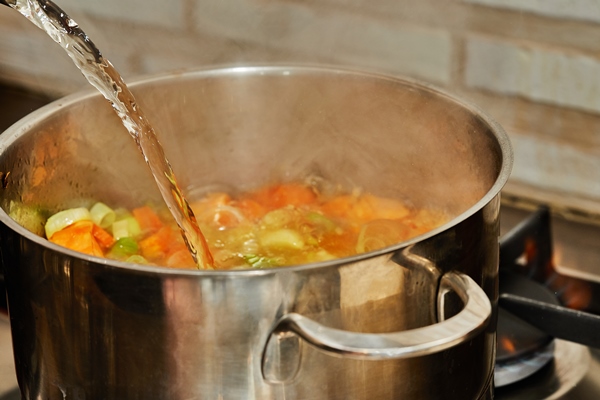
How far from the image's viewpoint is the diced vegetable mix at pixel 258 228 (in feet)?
2.79

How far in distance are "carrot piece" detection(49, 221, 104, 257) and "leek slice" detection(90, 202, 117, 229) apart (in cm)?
6

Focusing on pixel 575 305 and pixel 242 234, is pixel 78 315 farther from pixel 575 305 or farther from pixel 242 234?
pixel 575 305

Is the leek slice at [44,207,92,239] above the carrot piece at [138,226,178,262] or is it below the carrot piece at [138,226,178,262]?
above

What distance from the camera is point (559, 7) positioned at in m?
1.06

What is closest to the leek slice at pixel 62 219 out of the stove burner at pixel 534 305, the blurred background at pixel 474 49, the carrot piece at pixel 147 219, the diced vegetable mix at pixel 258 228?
the diced vegetable mix at pixel 258 228

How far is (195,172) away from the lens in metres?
1.01

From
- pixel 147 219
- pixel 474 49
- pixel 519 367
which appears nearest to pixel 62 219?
→ pixel 147 219

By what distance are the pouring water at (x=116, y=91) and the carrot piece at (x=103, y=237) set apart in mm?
108

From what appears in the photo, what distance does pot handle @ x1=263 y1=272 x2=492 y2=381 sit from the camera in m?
0.52

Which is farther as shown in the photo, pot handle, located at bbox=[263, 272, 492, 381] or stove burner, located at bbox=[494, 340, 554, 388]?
stove burner, located at bbox=[494, 340, 554, 388]

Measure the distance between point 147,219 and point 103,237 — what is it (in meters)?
0.08

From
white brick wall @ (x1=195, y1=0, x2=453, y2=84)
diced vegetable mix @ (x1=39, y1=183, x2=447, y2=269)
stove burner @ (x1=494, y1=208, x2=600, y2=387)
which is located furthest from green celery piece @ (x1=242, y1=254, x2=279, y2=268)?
white brick wall @ (x1=195, y1=0, x2=453, y2=84)

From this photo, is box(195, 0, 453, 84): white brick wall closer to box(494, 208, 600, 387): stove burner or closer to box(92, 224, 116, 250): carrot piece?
box(494, 208, 600, 387): stove burner

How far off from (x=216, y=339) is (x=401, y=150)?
1.44 ft
